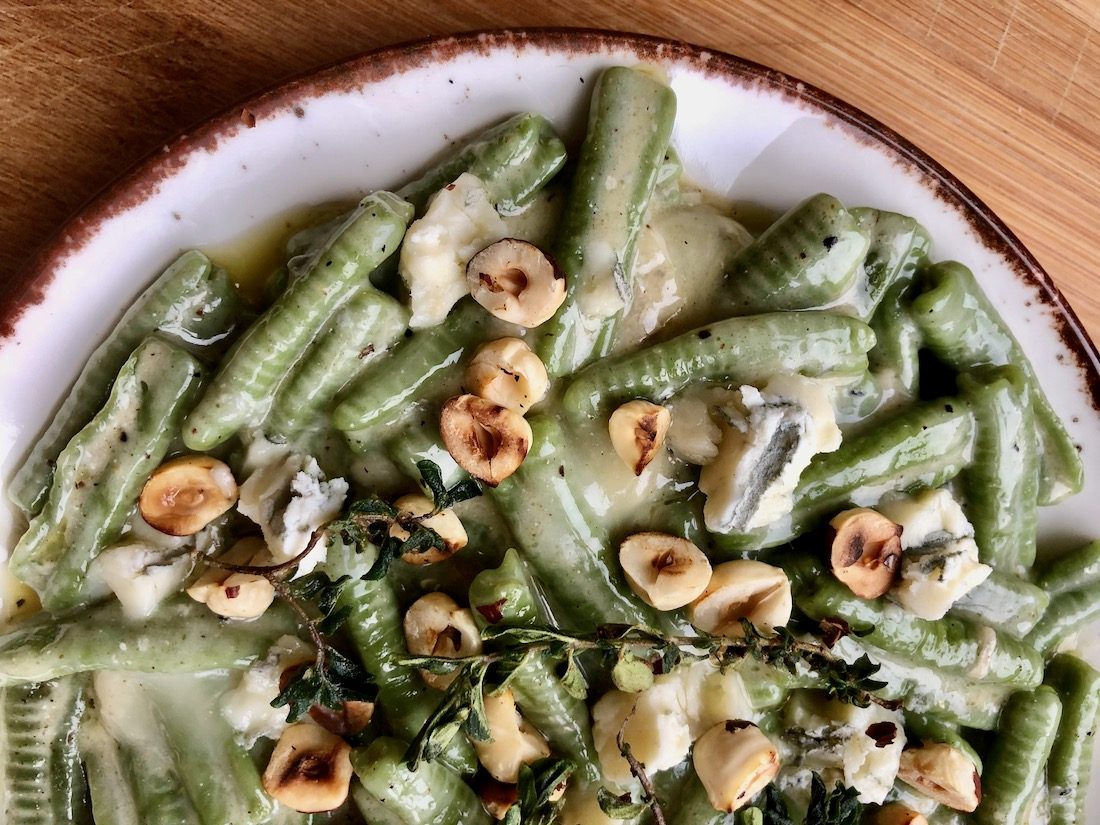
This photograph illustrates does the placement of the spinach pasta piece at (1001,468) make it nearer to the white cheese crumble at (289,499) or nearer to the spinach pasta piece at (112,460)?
the white cheese crumble at (289,499)

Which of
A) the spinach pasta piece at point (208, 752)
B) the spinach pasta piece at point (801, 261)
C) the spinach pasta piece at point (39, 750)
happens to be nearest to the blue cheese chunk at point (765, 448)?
the spinach pasta piece at point (801, 261)

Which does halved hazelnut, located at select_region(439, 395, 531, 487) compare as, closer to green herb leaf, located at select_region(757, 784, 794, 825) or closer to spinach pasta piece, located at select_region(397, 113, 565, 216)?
spinach pasta piece, located at select_region(397, 113, 565, 216)

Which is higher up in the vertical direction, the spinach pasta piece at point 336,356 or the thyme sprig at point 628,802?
the spinach pasta piece at point 336,356

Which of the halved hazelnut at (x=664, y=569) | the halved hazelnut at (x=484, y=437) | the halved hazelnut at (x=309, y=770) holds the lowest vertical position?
the halved hazelnut at (x=309, y=770)

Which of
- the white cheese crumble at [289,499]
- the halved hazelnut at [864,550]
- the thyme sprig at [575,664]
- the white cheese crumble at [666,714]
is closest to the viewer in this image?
Result: the thyme sprig at [575,664]

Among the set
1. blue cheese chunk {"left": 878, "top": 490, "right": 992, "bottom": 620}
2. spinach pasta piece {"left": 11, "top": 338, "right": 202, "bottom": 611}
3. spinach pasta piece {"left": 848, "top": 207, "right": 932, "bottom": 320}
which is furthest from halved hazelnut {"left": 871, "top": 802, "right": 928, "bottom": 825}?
spinach pasta piece {"left": 11, "top": 338, "right": 202, "bottom": 611}

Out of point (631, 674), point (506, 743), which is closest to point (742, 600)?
point (631, 674)

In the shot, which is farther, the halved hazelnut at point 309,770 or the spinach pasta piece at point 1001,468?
the spinach pasta piece at point 1001,468

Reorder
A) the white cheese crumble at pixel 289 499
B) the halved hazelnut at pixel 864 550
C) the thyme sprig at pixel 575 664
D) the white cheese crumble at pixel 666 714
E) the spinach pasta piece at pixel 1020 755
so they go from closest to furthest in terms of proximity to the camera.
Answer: the thyme sprig at pixel 575 664 < the white cheese crumble at pixel 289 499 < the white cheese crumble at pixel 666 714 < the halved hazelnut at pixel 864 550 < the spinach pasta piece at pixel 1020 755
